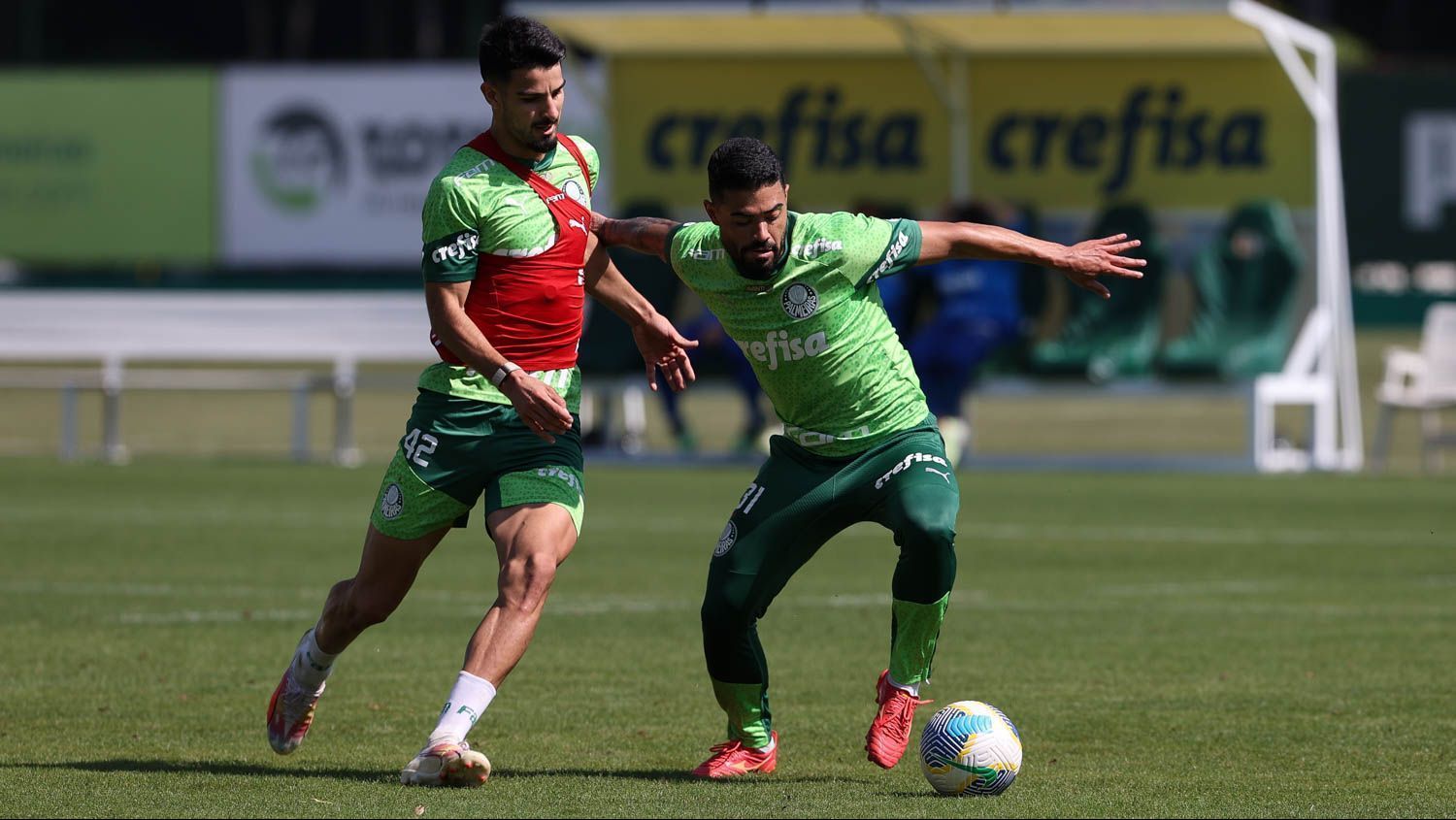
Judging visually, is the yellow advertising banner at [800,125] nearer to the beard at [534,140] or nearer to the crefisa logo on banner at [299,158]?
the crefisa logo on banner at [299,158]

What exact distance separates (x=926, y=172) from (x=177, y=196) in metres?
11.6

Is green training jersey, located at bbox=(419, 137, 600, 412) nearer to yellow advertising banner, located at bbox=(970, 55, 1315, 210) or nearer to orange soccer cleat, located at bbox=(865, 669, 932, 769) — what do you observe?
orange soccer cleat, located at bbox=(865, 669, 932, 769)

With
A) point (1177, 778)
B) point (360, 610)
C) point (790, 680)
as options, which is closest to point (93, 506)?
point (790, 680)

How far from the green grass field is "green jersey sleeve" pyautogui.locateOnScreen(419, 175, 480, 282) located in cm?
151

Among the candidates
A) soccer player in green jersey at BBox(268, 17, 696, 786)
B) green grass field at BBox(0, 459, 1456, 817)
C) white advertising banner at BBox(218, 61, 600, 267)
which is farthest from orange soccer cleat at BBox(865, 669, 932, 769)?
white advertising banner at BBox(218, 61, 600, 267)

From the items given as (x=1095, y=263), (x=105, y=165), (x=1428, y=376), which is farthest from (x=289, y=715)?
(x=105, y=165)

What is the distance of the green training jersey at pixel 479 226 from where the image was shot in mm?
7289

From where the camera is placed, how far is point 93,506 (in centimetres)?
1777

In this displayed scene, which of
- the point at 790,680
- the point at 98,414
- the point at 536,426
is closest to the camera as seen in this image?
the point at 536,426

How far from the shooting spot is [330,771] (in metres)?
7.34

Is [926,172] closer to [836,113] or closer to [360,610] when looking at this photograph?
[836,113]

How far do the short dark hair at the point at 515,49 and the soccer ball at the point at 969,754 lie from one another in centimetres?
227

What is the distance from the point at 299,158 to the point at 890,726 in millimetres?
25208

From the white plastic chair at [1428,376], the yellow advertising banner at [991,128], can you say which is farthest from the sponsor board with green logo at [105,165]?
the white plastic chair at [1428,376]
